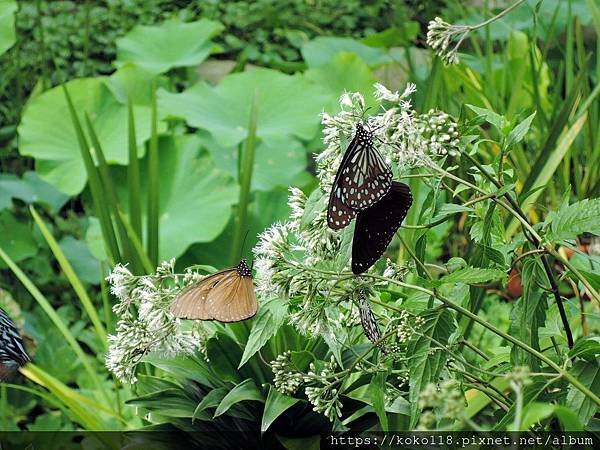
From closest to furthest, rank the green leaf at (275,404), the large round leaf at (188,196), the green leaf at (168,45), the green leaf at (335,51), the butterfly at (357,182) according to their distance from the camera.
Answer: the butterfly at (357,182), the green leaf at (275,404), the large round leaf at (188,196), the green leaf at (168,45), the green leaf at (335,51)

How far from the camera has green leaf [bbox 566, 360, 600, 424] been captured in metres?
1.15

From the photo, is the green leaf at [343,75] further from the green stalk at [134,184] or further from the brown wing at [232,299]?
the brown wing at [232,299]

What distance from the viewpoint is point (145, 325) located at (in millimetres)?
1316

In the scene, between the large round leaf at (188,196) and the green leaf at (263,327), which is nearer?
the green leaf at (263,327)

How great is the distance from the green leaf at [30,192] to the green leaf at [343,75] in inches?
40.1

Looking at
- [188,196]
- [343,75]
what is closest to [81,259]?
[188,196]

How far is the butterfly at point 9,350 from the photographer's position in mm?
1344

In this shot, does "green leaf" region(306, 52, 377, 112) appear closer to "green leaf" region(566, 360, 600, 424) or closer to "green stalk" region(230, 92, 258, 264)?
"green stalk" region(230, 92, 258, 264)

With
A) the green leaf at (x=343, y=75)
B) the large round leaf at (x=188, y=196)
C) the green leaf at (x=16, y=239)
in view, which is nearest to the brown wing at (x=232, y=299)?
the large round leaf at (x=188, y=196)

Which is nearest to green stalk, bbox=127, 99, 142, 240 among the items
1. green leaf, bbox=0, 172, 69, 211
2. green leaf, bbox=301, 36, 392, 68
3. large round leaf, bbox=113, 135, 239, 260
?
large round leaf, bbox=113, 135, 239, 260

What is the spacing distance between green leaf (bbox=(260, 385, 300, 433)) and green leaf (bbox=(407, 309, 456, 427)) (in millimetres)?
352

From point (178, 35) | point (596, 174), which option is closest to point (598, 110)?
point (596, 174)

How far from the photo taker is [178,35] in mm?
3775

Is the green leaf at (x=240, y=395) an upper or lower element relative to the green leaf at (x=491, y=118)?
lower
